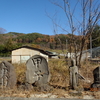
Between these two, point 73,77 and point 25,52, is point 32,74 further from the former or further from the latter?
point 25,52

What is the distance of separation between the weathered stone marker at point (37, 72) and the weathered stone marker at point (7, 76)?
2.04 feet

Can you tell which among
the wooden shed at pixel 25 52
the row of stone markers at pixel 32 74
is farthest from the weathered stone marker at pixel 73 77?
the wooden shed at pixel 25 52

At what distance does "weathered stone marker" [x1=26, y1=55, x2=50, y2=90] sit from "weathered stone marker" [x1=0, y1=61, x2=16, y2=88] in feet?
2.04

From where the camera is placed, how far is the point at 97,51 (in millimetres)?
27344

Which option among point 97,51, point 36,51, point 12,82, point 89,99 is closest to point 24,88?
point 12,82

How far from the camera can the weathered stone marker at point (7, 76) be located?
5.25m

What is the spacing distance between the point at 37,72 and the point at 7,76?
127 centimetres

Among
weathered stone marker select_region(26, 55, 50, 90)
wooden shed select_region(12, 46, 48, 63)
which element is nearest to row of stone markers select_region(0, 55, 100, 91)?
weathered stone marker select_region(26, 55, 50, 90)

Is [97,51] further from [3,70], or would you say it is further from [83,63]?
[3,70]

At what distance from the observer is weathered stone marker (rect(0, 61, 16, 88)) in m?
5.25

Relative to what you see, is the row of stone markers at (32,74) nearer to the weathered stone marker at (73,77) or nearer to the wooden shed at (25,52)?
the weathered stone marker at (73,77)

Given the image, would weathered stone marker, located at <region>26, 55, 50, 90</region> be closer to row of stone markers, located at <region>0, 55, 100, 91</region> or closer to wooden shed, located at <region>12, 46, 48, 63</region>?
row of stone markers, located at <region>0, 55, 100, 91</region>

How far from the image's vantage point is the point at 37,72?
Result: 535 centimetres

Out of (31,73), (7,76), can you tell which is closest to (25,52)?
(7,76)
